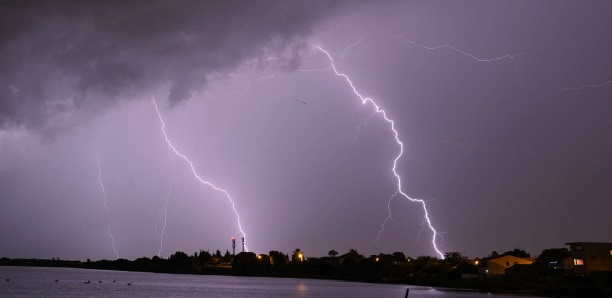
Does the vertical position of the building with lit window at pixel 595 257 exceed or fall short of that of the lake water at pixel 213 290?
it exceeds it

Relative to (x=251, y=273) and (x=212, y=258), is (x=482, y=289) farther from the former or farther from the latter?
(x=212, y=258)

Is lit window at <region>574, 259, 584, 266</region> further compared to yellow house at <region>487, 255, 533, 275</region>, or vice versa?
yellow house at <region>487, 255, 533, 275</region>

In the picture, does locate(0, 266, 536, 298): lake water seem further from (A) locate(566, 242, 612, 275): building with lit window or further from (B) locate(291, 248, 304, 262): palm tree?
(B) locate(291, 248, 304, 262): palm tree

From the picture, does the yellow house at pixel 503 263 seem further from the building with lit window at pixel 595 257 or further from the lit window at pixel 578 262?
the building with lit window at pixel 595 257

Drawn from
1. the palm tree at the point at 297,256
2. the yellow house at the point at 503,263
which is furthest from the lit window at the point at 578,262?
the palm tree at the point at 297,256

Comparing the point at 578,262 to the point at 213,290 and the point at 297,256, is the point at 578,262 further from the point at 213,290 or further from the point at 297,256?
the point at 297,256

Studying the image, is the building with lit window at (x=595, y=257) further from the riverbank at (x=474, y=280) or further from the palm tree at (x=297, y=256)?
the palm tree at (x=297, y=256)

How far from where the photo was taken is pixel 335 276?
11862 centimetres

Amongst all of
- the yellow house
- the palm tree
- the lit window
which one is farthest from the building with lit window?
the palm tree

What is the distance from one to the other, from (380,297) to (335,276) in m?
64.1

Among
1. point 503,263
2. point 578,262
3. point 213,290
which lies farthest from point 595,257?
point 213,290

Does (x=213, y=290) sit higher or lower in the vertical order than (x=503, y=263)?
lower

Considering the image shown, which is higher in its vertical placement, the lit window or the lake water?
the lit window

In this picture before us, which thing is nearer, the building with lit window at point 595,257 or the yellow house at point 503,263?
Answer: the building with lit window at point 595,257
